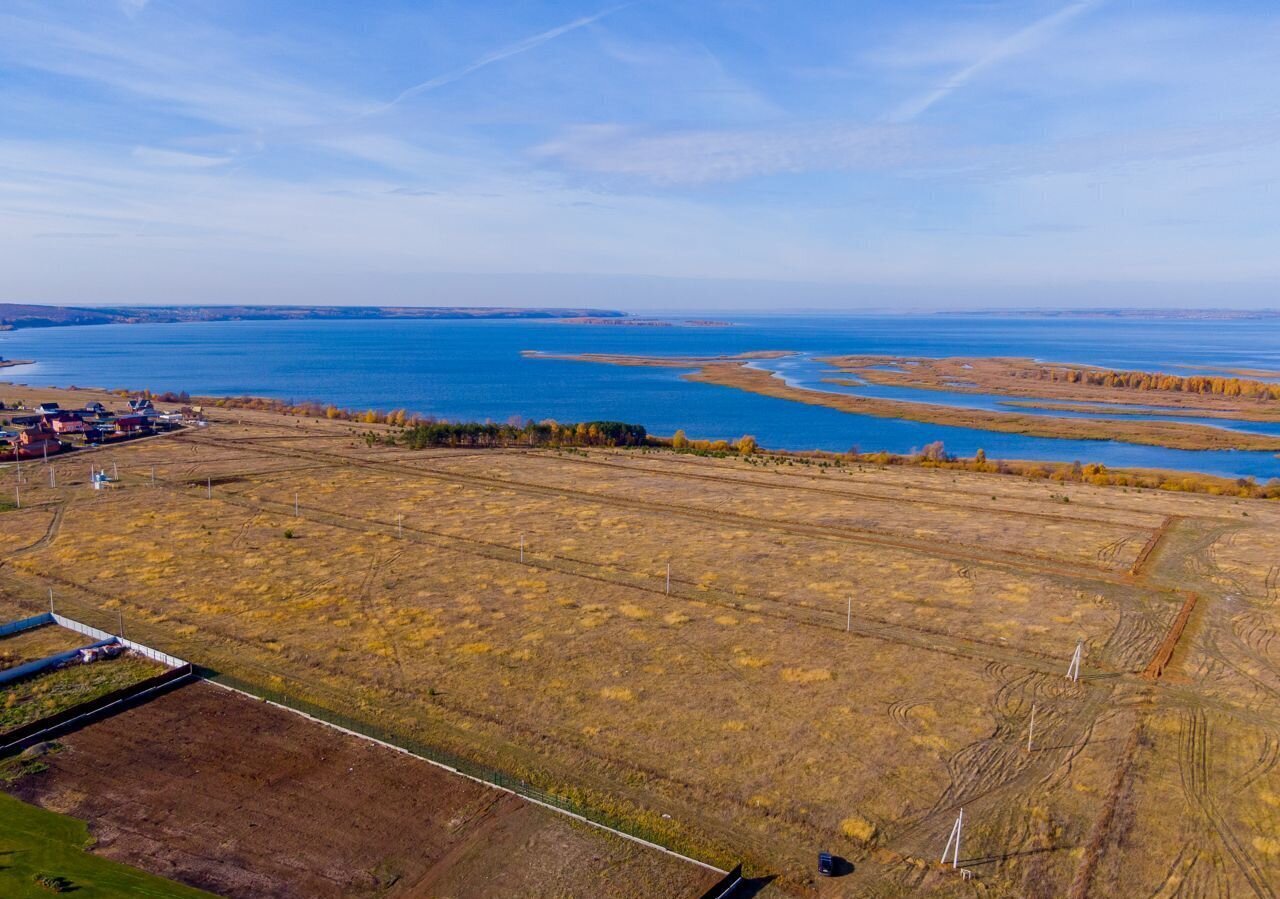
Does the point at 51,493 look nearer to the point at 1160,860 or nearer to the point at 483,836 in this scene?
the point at 483,836

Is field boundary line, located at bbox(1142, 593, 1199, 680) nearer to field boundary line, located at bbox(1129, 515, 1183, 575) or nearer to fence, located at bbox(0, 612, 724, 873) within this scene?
field boundary line, located at bbox(1129, 515, 1183, 575)

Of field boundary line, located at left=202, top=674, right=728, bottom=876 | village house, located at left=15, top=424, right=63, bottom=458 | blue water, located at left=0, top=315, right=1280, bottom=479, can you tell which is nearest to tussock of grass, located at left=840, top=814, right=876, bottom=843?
field boundary line, located at left=202, top=674, right=728, bottom=876

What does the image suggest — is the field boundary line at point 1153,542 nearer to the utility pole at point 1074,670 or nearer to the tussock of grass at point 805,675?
the utility pole at point 1074,670

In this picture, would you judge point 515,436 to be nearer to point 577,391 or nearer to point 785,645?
point 785,645

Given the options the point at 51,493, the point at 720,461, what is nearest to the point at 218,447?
the point at 51,493

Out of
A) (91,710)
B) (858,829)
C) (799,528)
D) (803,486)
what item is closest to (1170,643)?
(858,829)

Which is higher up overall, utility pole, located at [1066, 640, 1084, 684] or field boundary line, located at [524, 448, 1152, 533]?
utility pole, located at [1066, 640, 1084, 684]
